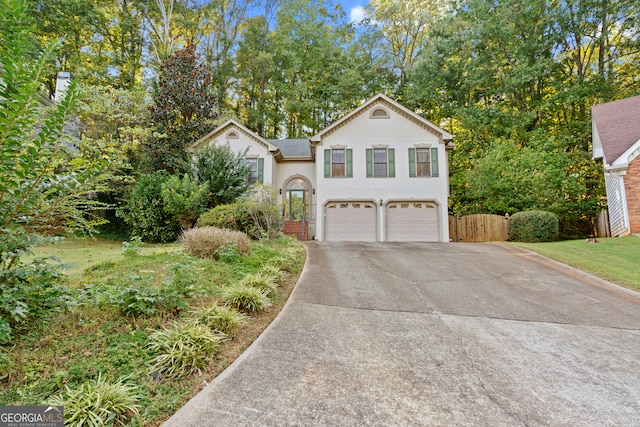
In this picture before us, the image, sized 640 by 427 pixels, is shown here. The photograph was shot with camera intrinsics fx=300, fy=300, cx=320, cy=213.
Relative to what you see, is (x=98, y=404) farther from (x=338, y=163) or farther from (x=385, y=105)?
(x=385, y=105)

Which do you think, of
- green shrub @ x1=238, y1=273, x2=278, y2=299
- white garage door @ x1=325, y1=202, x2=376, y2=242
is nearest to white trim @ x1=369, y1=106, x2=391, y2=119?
white garage door @ x1=325, y1=202, x2=376, y2=242

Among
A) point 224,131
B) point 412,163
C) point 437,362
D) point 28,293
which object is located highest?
point 224,131

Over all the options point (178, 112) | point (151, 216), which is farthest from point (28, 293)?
point (178, 112)

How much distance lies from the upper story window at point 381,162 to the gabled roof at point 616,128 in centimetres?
963

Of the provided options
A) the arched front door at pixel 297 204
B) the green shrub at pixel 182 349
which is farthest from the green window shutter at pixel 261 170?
the green shrub at pixel 182 349

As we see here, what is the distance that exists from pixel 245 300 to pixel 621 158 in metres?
17.0

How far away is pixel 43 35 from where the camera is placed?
63.8ft

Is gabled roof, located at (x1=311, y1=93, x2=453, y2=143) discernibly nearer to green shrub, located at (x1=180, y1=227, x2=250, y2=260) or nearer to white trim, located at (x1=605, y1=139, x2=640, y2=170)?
white trim, located at (x1=605, y1=139, x2=640, y2=170)

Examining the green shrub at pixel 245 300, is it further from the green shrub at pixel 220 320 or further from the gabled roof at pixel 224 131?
the gabled roof at pixel 224 131

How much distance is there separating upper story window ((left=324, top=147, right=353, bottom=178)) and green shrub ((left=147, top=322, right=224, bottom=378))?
1337 centimetres

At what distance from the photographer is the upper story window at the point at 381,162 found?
1590 cm

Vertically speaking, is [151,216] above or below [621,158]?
below

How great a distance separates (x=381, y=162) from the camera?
1608 cm

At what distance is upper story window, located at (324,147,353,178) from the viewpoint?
16.1 metres
